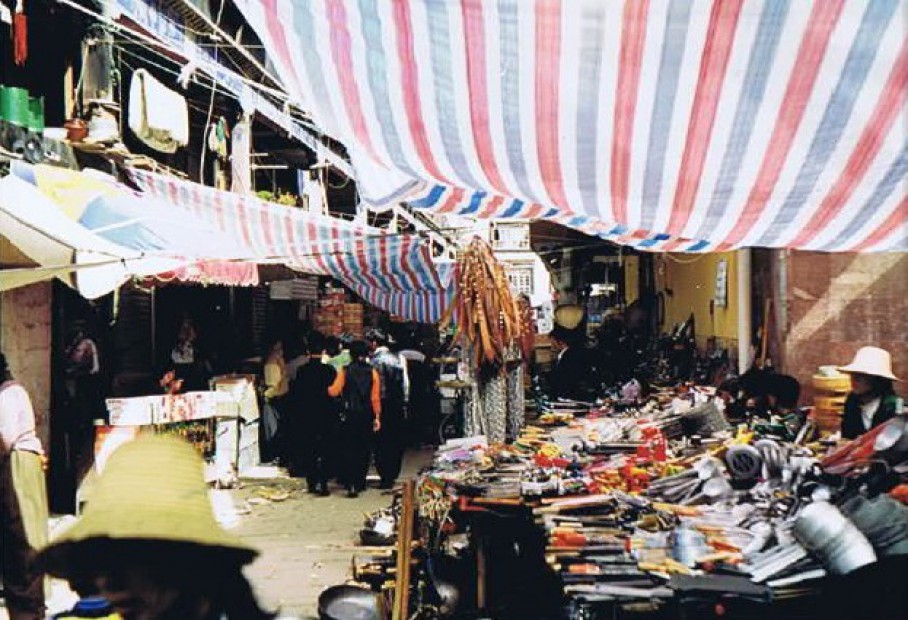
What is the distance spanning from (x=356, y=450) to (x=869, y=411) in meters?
6.83

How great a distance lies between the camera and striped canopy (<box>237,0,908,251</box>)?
2736mm

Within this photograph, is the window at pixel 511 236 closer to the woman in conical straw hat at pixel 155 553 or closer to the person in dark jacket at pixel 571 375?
the person in dark jacket at pixel 571 375

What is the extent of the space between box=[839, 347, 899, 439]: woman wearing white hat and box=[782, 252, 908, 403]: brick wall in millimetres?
1734

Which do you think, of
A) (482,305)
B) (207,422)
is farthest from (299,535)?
(482,305)

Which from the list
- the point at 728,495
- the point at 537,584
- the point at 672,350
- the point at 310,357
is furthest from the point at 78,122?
the point at 672,350

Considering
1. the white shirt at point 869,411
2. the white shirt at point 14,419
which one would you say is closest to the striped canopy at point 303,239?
the white shirt at point 14,419

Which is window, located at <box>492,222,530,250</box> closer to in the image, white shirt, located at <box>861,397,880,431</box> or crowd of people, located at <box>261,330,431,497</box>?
crowd of people, located at <box>261,330,431,497</box>

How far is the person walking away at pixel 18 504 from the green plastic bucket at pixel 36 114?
3514 millimetres

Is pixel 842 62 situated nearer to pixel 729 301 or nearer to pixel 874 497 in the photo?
pixel 874 497

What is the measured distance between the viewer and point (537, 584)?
6.71 metres

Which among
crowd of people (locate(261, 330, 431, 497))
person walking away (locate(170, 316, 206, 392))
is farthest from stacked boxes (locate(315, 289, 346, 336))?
crowd of people (locate(261, 330, 431, 497))

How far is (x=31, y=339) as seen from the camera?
9.23 meters

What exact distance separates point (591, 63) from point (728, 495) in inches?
155

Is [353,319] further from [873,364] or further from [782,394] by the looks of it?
[873,364]
